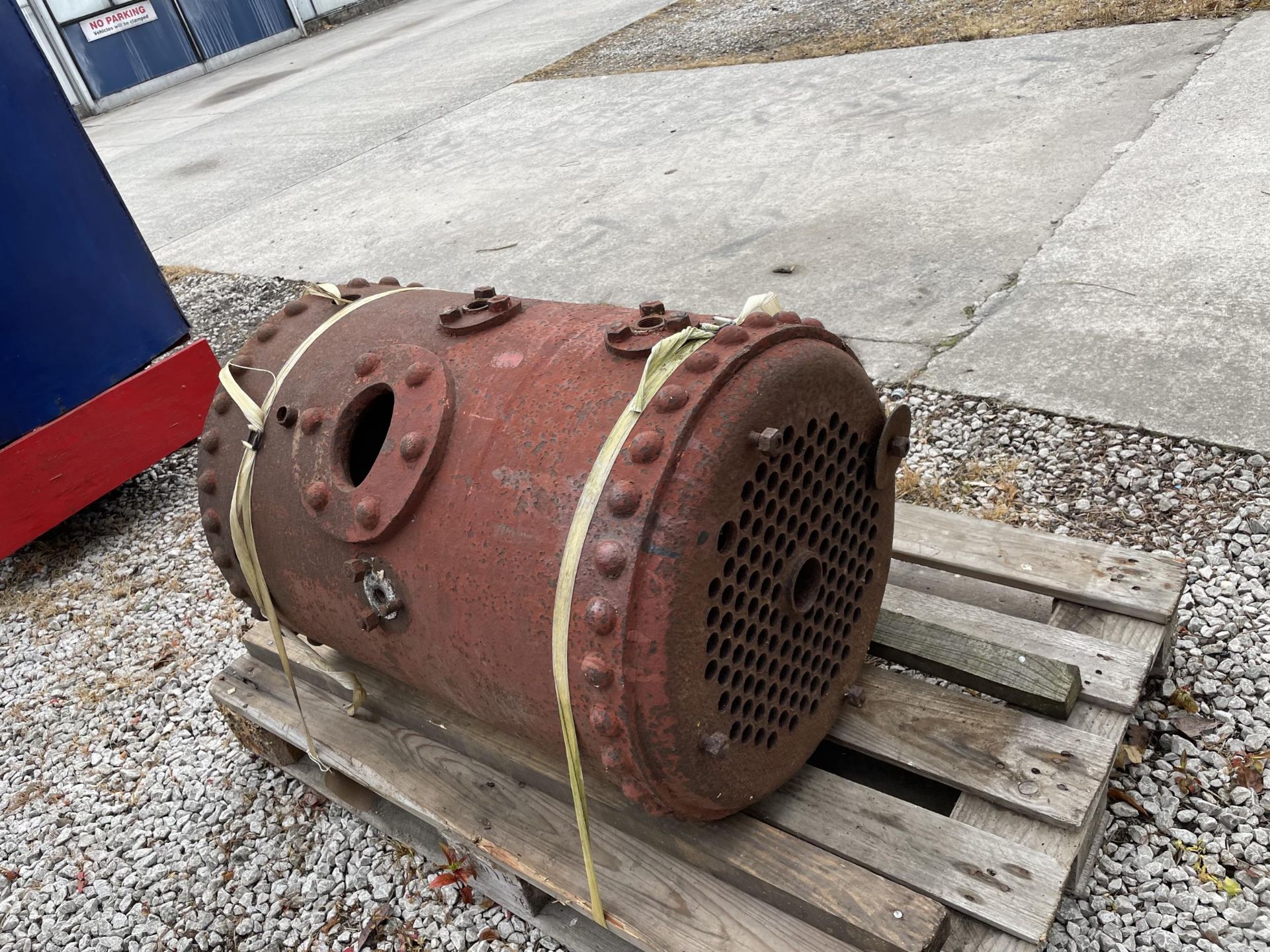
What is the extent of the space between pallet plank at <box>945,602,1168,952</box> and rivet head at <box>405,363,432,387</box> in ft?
3.76

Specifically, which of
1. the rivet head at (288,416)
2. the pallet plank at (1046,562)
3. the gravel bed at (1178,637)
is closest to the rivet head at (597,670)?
the rivet head at (288,416)

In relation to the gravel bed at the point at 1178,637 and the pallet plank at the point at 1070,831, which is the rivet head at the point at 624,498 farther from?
the gravel bed at the point at 1178,637

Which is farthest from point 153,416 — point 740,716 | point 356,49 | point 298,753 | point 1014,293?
point 356,49

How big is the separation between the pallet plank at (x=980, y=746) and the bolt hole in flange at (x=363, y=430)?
3.32 ft

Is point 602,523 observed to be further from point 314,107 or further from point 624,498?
point 314,107

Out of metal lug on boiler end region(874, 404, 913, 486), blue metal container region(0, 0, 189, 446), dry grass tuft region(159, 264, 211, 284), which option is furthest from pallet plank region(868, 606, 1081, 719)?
dry grass tuft region(159, 264, 211, 284)

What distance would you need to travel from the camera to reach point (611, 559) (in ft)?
4.08

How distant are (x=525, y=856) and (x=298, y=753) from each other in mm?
844

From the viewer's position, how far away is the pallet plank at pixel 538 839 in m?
1.47

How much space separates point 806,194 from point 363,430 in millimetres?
3154

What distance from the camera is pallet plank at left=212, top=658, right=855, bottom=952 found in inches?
58.1

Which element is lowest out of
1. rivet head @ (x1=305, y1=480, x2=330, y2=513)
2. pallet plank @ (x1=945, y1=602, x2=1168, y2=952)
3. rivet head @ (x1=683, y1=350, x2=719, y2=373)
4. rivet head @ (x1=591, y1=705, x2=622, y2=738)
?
pallet plank @ (x1=945, y1=602, x2=1168, y2=952)

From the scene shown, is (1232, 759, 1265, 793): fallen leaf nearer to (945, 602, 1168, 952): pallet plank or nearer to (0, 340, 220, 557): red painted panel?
(945, 602, 1168, 952): pallet plank

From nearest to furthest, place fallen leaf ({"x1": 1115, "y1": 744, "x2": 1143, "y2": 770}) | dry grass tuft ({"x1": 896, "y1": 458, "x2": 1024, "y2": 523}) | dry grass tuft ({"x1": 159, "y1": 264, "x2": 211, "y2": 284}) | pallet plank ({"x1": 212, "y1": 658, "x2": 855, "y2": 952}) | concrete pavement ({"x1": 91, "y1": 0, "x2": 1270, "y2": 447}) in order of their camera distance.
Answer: pallet plank ({"x1": 212, "y1": 658, "x2": 855, "y2": 952}), fallen leaf ({"x1": 1115, "y1": 744, "x2": 1143, "y2": 770}), dry grass tuft ({"x1": 896, "y1": 458, "x2": 1024, "y2": 523}), concrete pavement ({"x1": 91, "y1": 0, "x2": 1270, "y2": 447}), dry grass tuft ({"x1": 159, "y1": 264, "x2": 211, "y2": 284})
